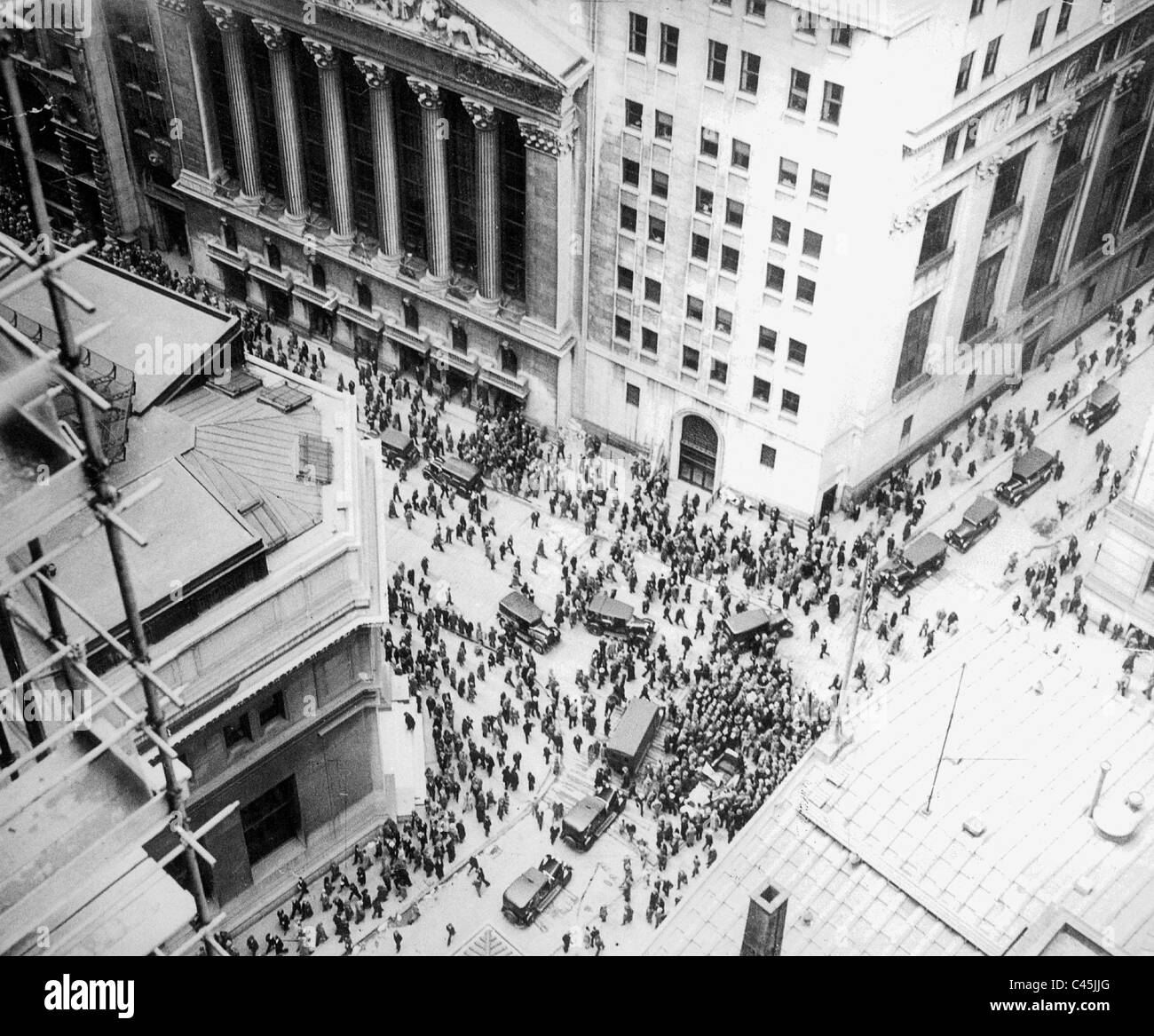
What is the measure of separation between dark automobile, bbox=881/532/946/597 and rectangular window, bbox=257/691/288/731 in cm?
3347

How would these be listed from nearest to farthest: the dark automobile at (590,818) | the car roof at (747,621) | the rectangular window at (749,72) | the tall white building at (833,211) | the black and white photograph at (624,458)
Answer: the black and white photograph at (624,458)
the dark automobile at (590,818)
the tall white building at (833,211)
the rectangular window at (749,72)
the car roof at (747,621)

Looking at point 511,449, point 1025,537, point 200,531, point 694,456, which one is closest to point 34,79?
point 511,449

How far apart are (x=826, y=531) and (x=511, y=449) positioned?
1839 cm

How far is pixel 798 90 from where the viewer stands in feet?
214

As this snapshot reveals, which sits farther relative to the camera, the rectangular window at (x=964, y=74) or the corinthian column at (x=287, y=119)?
the corinthian column at (x=287, y=119)

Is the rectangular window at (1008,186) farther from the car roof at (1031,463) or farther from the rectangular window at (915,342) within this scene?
the car roof at (1031,463)

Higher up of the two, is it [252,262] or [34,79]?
[34,79]

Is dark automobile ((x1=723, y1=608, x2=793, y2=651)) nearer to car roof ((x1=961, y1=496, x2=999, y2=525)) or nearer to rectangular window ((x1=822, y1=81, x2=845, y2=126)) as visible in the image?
car roof ((x1=961, y1=496, x2=999, y2=525))

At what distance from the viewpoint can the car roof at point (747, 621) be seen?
6950cm

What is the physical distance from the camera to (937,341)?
7938cm

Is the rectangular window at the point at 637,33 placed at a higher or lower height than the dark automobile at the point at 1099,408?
higher

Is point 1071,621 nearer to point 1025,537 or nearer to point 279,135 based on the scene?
point 1025,537

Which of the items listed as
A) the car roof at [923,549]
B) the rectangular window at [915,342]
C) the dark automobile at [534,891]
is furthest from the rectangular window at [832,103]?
the dark automobile at [534,891]

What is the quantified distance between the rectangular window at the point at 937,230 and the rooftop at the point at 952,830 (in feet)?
83.5
